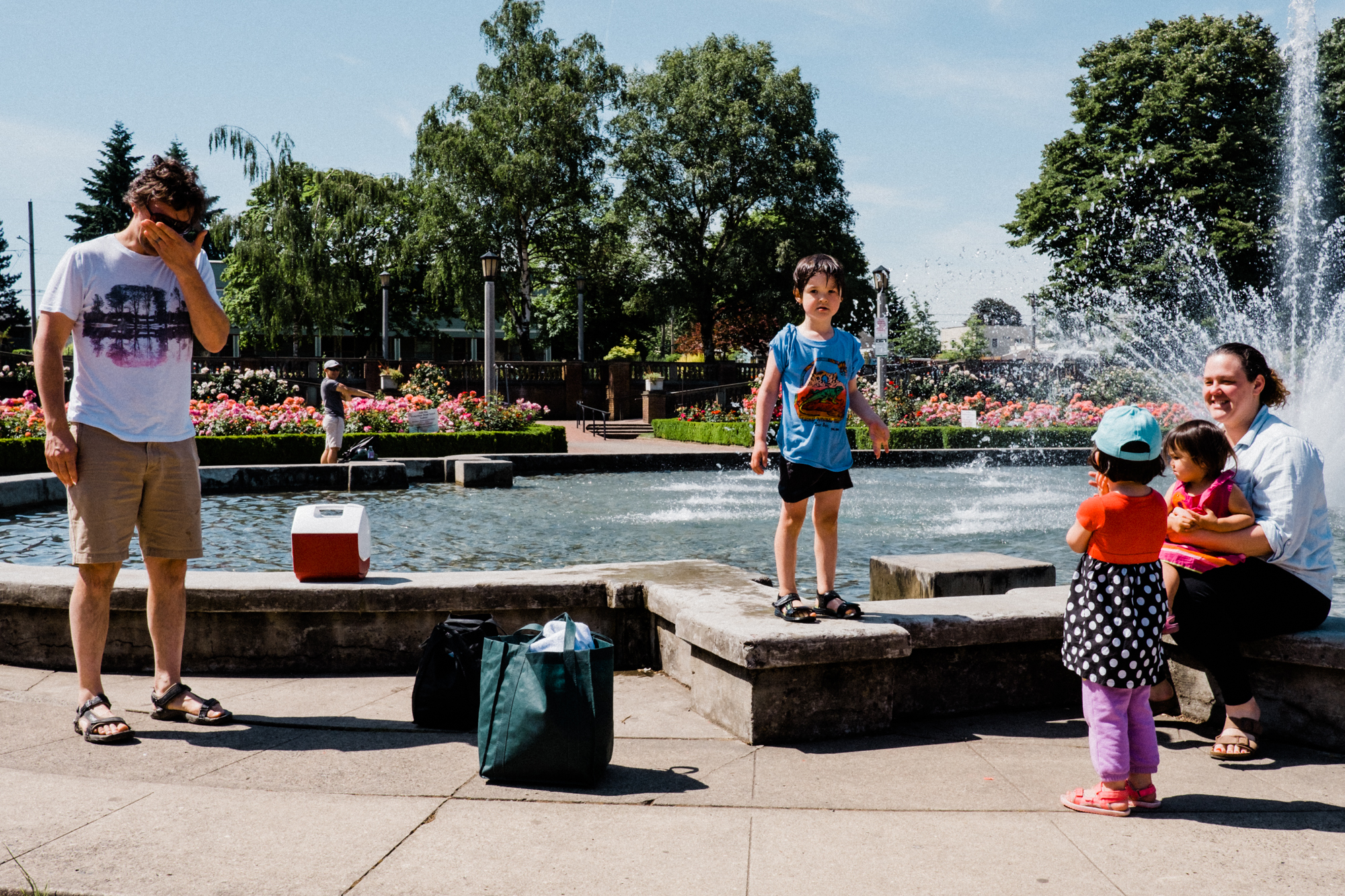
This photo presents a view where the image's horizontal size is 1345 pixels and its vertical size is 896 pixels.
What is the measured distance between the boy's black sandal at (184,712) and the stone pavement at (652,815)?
0.05 meters

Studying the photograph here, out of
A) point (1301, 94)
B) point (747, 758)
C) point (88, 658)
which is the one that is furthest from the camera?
point (1301, 94)

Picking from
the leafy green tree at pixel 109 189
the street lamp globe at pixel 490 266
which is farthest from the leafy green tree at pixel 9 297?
the street lamp globe at pixel 490 266

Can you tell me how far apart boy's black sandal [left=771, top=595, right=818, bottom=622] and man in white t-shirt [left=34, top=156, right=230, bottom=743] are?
218cm

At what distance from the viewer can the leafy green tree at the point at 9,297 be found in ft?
198

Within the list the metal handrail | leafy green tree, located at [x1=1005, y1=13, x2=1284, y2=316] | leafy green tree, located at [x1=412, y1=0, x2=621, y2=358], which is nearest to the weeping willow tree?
leafy green tree, located at [x1=412, y1=0, x2=621, y2=358]

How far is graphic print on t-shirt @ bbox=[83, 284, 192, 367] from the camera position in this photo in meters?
3.77

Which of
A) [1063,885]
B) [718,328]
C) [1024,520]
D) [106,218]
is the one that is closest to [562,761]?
[1063,885]

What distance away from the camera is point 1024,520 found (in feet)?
35.4

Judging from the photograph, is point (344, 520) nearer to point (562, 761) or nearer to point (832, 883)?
point (562, 761)

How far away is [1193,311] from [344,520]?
136 feet

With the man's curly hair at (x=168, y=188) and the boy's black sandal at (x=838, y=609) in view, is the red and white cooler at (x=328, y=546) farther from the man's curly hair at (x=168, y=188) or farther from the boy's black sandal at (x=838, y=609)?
the boy's black sandal at (x=838, y=609)

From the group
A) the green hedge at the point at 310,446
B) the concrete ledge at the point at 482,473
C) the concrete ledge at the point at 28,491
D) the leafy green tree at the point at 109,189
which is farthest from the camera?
the leafy green tree at the point at 109,189

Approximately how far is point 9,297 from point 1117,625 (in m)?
73.3

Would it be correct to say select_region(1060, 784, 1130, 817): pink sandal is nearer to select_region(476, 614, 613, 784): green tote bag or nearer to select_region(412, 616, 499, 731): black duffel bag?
select_region(476, 614, 613, 784): green tote bag
